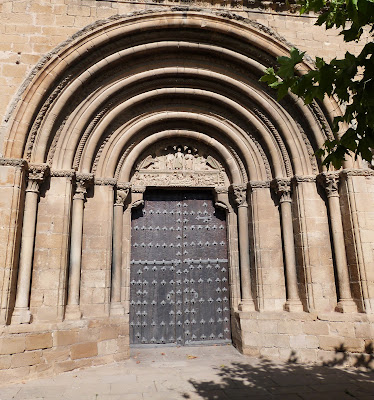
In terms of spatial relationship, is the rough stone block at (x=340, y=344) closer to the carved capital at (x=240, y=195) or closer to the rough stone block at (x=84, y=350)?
the carved capital at (x=240, y=195)

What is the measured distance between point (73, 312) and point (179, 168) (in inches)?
143

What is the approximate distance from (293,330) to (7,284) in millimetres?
4849

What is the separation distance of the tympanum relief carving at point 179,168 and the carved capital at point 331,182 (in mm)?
2081

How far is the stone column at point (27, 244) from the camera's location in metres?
5.57

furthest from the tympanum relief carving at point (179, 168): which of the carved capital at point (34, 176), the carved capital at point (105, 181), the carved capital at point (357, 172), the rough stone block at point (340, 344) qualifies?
the rough stone block at point (340, 344)

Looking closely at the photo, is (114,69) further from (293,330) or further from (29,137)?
(293,330)

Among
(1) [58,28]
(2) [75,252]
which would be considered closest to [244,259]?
(2) [75,252]

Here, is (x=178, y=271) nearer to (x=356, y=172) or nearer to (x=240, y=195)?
(x=240, y=195)

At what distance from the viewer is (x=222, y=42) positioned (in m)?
7.23

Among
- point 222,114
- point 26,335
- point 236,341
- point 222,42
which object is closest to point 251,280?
point 236,341

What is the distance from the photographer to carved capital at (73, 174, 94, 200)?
6.63 metres

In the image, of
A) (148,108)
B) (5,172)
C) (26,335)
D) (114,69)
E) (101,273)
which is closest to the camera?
(26,335)

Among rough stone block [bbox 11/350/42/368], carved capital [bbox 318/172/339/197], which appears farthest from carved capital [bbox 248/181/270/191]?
rough stone block [bbox 11/350/42/368]

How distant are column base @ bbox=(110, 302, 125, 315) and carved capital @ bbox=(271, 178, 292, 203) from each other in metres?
3.74
